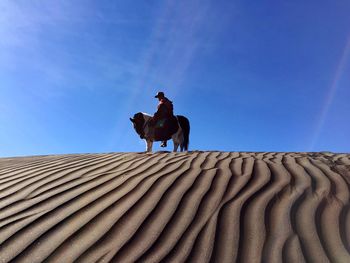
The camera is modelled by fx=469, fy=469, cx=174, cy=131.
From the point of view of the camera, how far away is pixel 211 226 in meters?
3.57

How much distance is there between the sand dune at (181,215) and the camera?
3.23m

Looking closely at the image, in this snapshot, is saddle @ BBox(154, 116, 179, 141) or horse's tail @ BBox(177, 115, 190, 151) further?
horse's tail @ BBox(177, 115, 190, 151)

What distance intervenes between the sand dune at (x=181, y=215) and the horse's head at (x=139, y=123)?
9241 millimetres

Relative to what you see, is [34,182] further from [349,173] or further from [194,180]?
[349,173]

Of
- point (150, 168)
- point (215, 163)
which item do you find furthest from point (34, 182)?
point (215, 163)

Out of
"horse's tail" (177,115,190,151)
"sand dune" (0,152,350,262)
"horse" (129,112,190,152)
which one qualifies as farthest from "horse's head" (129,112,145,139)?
"sand dune" (0,152,350,262)

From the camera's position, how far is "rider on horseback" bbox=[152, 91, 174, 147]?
1390 cm

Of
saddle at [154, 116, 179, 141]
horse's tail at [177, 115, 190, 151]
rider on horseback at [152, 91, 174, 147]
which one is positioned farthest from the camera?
horse's tail at [177, 115, 190, 151]

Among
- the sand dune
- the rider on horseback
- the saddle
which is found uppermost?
the rider on horseback

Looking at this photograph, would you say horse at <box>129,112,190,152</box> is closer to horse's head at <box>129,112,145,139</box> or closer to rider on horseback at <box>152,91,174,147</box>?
horse's head at <box>129,112,145,139</box>

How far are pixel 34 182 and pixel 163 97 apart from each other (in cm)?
890

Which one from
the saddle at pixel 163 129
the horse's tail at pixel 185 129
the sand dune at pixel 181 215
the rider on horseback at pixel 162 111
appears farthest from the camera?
the horse's tail at pixel 185 129

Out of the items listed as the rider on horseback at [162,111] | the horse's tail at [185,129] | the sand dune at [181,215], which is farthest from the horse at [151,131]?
the sand dune at [181,215]

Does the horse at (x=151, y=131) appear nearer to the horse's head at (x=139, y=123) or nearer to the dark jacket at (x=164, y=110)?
the horse's head at (x=139, y=123)
